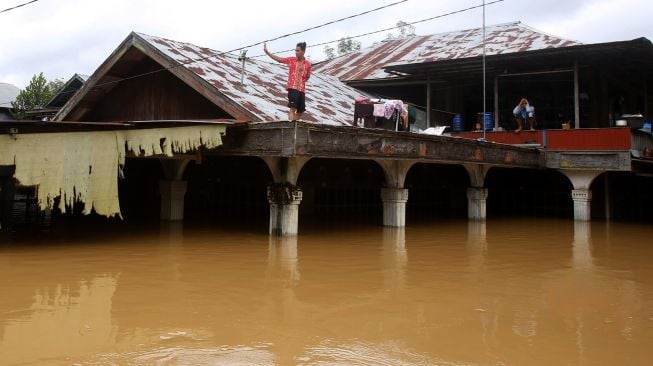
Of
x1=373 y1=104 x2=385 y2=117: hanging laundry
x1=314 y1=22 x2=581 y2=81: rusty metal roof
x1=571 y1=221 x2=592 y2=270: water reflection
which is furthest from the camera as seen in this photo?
x1=314 y1=22 x2=581 y2=81: rusty metal roof

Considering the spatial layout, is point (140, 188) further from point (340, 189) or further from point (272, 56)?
point (272, 56)

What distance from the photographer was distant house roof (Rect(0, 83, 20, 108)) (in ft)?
A: 81.5

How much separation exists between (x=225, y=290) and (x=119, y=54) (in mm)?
9393

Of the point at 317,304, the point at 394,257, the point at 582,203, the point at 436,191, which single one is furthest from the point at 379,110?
the point at 436,191

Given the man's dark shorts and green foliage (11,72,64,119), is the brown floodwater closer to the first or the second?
the man's dark shorts

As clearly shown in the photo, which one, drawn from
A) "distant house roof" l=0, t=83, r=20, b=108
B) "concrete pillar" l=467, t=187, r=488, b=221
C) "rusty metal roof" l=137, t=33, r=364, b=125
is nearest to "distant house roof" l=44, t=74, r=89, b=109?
"distant house roof" l=0, t=83, r=20, b=108

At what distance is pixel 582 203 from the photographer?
1673 cm

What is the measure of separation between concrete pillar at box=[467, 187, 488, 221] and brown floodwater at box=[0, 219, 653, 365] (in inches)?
227

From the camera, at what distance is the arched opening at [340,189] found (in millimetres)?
17219

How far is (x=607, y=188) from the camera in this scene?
18.4 m

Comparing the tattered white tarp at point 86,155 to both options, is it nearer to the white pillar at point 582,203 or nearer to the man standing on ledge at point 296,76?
the man standing on ledge at point 296,76

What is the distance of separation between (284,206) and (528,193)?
1332cm

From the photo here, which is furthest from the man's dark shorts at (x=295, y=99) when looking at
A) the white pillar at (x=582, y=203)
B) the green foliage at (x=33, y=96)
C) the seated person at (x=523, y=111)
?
the green foliage at (x=33, y=96)

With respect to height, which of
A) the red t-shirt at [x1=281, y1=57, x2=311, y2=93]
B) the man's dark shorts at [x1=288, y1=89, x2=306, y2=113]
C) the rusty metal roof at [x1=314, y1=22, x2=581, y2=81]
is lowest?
the man's dark shorts at [x1=288, y1=89, x2=306, y2=113]
